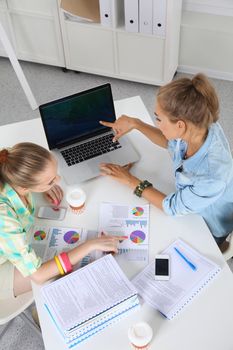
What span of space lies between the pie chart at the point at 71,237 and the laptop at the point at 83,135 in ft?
0.82

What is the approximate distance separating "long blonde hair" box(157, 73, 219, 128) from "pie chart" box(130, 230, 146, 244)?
43 cm

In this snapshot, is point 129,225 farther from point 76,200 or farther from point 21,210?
point 21,210

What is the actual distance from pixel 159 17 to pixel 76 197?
1.77 metres

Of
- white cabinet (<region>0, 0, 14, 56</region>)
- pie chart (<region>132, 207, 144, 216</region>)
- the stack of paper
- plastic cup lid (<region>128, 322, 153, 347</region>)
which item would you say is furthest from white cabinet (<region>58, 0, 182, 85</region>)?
plastic cup lid (<region>128, 322, 153, 347</region>)

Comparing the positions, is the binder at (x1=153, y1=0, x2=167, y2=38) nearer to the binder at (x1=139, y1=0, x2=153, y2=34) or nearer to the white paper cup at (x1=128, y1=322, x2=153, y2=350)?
the binder at (x1=139, y1=0, x2=153, y2=34)

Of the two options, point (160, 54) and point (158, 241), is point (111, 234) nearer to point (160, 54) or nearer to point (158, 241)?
point (158, 241)

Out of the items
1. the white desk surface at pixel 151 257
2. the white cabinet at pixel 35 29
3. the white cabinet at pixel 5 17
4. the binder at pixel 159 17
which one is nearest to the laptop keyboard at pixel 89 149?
the white desk surface at pixel 151 257

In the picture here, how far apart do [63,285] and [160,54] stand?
7.17ft

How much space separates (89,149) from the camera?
1785mm

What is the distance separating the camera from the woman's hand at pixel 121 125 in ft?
5.93

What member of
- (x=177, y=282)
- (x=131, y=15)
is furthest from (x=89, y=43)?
(x=177, y=282)

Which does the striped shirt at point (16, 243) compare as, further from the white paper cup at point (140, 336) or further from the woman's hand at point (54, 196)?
the white paper cup at point (140, 336)

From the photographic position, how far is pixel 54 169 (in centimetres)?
143

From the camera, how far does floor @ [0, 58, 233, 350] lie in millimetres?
3182
